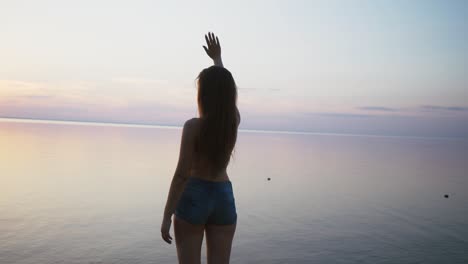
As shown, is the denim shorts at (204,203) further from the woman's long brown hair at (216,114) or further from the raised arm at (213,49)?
the raised arm at (213,49)

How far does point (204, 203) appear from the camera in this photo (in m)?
4.04

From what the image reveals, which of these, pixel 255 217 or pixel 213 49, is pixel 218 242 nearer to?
pixel 213 49

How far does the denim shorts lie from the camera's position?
404 cm

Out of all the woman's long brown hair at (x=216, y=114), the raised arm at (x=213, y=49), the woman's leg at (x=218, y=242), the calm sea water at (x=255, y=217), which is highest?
the raised arm at (x=213, y=49)

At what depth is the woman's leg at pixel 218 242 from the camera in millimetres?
4213

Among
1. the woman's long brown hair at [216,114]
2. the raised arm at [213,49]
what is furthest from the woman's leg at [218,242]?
the raised arm at [213,49]

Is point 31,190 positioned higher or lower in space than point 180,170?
lower

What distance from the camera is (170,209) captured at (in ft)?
13.5

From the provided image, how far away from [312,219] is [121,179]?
52.9 feet

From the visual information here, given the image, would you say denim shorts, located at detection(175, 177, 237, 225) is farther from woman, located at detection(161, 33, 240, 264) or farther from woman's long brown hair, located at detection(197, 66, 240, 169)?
woman's long brown hair, located at detection(197, 66, 240, 169)

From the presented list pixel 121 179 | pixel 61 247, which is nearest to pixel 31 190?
pixel 121 179

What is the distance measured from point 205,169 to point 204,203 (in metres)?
0.33

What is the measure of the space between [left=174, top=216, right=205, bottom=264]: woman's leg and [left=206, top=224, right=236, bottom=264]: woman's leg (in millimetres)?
143

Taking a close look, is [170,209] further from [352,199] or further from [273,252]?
[352,199]
